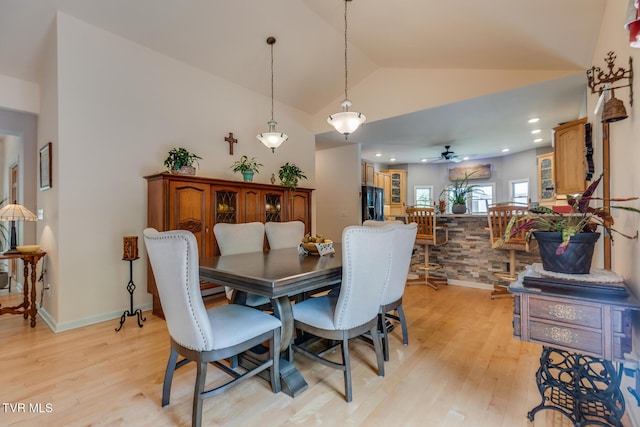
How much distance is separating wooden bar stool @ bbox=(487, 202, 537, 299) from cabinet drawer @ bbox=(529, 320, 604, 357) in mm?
2342

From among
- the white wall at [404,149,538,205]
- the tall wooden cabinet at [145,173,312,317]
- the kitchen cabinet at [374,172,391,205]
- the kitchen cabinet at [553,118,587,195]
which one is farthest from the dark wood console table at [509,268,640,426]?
the white wall at [404,149,538,205]

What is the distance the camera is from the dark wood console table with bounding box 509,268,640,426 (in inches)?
48.3

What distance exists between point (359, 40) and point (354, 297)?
347 cm

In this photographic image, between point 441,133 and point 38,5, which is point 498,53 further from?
point 38,5

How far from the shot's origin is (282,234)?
3189mm

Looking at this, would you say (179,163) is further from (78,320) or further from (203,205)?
(78,320)

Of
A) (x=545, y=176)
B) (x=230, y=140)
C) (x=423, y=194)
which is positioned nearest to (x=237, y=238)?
(x=230, y=140)

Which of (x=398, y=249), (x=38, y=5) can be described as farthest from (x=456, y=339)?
(x=38, y=5)

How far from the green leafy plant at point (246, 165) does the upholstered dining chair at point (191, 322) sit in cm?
267

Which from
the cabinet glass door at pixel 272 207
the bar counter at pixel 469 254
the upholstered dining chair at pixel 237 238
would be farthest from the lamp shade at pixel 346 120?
the bar counter at pixel 469 254

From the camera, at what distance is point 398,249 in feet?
7.36

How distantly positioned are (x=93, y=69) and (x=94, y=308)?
2470mm

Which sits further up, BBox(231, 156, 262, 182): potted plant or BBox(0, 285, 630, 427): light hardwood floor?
BBox(231, 156, 262, 182): potted plant

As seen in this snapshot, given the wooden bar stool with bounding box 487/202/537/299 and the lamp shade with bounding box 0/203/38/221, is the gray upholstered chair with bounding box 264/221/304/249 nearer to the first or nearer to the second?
the wooden bar stool with bounding box 487/202/537/299
